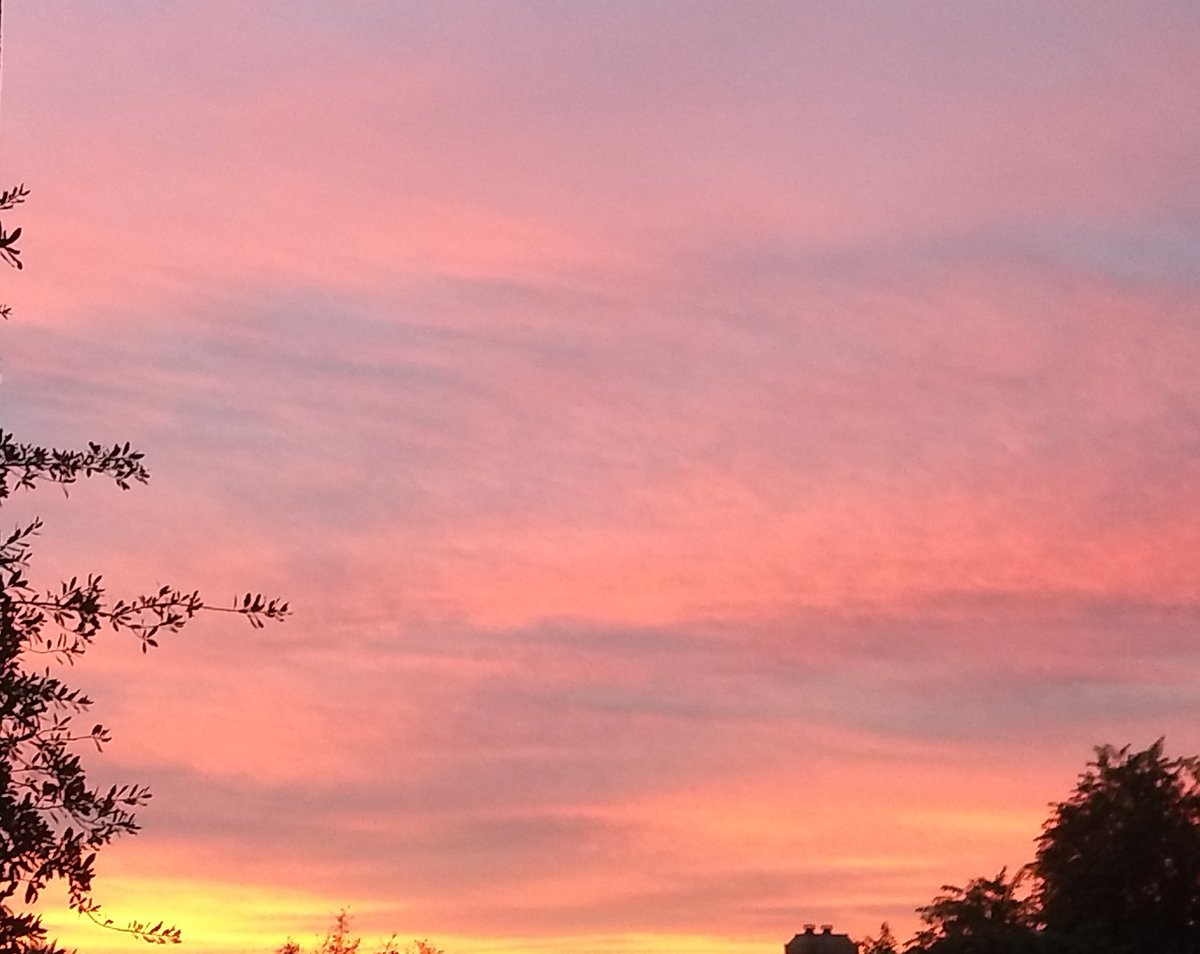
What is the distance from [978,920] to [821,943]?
8.19 metres

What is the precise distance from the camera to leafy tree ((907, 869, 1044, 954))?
7794 centimetres

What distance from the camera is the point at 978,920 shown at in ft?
283

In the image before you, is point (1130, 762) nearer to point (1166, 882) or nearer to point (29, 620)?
point (1166, 882)

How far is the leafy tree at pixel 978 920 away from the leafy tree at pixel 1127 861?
244 centimetres

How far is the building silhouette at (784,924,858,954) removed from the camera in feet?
270

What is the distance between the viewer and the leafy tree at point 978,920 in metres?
77.9

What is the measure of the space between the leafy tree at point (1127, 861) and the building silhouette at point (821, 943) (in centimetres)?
836

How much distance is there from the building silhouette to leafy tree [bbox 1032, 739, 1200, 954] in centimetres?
836

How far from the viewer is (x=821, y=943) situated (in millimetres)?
82562

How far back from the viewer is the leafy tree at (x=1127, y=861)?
252 feet

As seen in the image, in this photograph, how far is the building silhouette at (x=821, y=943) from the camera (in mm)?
82250

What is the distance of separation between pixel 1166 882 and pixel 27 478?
6910 centimetres

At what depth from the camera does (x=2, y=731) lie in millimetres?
16250

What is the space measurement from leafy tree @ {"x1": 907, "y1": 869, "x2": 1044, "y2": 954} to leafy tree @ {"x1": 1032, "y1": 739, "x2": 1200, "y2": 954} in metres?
2.44
